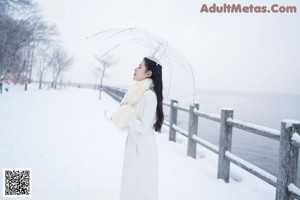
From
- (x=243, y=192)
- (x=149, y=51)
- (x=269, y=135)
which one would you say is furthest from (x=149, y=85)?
(x=243, y=192)

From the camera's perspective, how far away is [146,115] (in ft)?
9.70

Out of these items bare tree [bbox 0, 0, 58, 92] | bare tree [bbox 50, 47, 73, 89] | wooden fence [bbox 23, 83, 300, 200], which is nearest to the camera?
wooden fence [bbox 23, 83, 300, 200]

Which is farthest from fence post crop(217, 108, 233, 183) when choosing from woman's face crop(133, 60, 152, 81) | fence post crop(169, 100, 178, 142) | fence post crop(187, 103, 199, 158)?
fence post crop(169, 100, 178, 142)

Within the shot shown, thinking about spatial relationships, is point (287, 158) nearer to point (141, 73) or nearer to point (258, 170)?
point (258, 170)

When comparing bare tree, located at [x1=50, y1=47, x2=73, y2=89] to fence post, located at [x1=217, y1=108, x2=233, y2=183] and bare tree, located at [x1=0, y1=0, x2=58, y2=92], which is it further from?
fence post, located at [x1=217, y1=108, x2=233, y2=183]

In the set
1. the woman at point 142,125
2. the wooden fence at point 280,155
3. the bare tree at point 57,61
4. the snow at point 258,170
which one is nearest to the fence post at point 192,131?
the wooden fence at point 280,155

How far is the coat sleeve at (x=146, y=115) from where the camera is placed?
294cm

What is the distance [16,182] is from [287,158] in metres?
3.40

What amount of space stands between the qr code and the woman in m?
1.51

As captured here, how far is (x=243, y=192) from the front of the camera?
4.71m

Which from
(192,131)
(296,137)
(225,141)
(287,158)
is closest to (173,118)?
(192,131)

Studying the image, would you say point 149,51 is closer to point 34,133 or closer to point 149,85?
point 149,85

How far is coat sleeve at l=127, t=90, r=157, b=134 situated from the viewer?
294cm

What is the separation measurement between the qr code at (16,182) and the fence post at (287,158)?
10.2 ft
